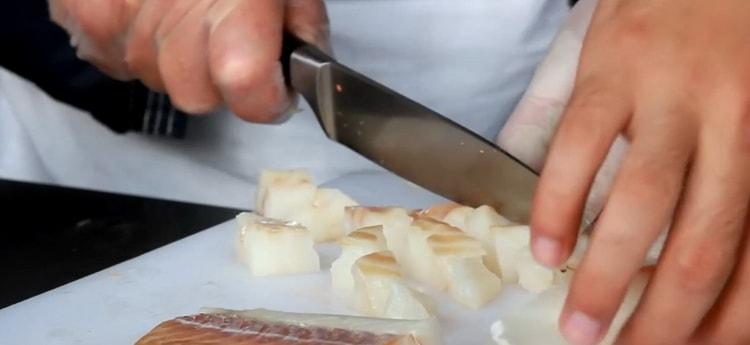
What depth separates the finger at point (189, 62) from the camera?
3.16 ft

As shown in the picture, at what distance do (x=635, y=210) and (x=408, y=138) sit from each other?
0.31m

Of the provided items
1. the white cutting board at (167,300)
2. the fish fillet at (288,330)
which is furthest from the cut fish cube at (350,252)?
the fish fillet at (288,330)

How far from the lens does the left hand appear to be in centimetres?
66

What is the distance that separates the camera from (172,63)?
3.21ft

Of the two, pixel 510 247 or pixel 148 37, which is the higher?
pixel 148 37

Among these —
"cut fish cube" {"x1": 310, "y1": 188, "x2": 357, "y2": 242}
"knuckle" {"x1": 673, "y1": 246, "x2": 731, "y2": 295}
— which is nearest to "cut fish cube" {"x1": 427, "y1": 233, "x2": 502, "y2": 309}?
"cut fish cube" {"x1": 310, "y1": 188, "x2": 357, "y2": 242}

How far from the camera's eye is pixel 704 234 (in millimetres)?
672

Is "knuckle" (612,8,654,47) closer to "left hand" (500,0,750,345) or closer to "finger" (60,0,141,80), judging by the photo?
"left hand" (500,0,750,345)

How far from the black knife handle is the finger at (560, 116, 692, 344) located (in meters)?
0.35

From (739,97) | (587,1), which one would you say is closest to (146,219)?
(587,1)

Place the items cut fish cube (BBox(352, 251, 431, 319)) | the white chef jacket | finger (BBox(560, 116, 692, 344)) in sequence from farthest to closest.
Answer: the white chef jacket < cut fish cube (BBox(352, 251, 431, 319)) < finger (BBox(560, 116, 692, 344))

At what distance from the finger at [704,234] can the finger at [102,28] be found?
0.55 metres

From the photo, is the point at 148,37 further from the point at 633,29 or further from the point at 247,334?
the point at 633,29

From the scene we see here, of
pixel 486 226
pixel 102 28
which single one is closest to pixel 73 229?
pixel 102 28
